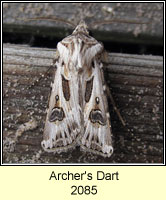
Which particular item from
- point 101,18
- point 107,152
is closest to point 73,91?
point 107,152

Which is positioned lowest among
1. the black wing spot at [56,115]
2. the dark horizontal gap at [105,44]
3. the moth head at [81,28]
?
the black wing spot at [56,115]

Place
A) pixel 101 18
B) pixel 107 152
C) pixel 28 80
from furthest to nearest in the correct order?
pixel 101 18 → pixel 28 80 → pixel 107 152

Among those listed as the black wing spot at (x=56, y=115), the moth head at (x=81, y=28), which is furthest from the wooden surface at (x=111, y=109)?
the moth head at (x=81, y=28)

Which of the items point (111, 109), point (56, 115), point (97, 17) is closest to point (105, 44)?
point (97, 17)

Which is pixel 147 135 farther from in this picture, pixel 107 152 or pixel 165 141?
pixel 107 152

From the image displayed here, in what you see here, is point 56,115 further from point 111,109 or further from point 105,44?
point 105,44

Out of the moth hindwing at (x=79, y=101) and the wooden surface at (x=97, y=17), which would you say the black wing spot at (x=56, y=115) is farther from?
the wooden surface at (x=97, y=17)

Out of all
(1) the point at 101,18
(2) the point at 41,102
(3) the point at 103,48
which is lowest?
(2) the point at 41,102
